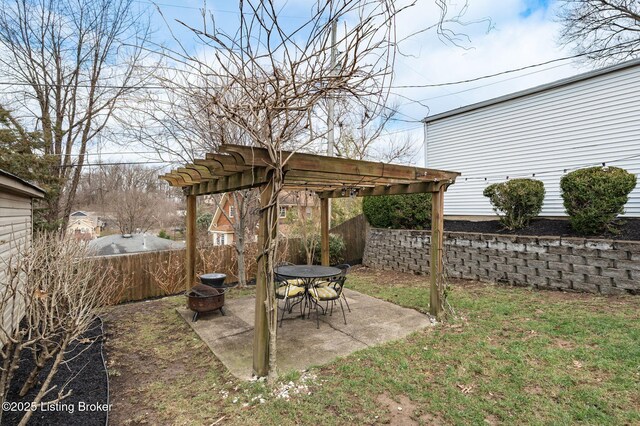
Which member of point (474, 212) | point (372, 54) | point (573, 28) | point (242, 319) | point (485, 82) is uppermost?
point (573, 28)

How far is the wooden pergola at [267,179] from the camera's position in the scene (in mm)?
2879

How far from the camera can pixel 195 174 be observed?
4074 mm

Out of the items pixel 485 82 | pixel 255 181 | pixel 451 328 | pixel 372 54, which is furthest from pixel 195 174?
pixel 485 82

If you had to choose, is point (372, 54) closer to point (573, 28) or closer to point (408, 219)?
point (408, 219)

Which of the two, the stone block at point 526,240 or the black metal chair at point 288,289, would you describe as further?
the stone block at point 526,240

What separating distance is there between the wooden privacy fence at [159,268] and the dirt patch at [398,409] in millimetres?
5610

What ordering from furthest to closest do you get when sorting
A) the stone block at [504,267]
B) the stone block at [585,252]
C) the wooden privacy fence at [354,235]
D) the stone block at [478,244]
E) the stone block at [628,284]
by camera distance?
1. the wooden privacy fence at [354,235]
2. the stone block at [478,244]
3. the stone block at [504,267]
4. the stone block at [585,252]
5. the stone block at [628,284]

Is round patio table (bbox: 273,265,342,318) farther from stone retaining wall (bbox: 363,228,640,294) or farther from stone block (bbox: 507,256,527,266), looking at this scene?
stone block (bbox: 507,256,527,266)

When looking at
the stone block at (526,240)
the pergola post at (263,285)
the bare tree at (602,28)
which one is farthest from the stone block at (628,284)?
the bare tree at (602,28)

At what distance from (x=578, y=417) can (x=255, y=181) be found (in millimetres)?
3337

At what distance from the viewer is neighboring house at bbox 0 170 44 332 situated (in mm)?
3389

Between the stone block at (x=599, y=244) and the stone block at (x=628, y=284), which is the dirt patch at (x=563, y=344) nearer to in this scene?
the stone block at (x=628, y=284)

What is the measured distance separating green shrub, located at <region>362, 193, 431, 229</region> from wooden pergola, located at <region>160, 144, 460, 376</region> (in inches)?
120

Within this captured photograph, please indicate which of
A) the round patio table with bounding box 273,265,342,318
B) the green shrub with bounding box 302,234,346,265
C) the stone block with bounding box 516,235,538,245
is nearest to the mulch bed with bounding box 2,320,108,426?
the round patio table with bounding box 273,265,342,318
